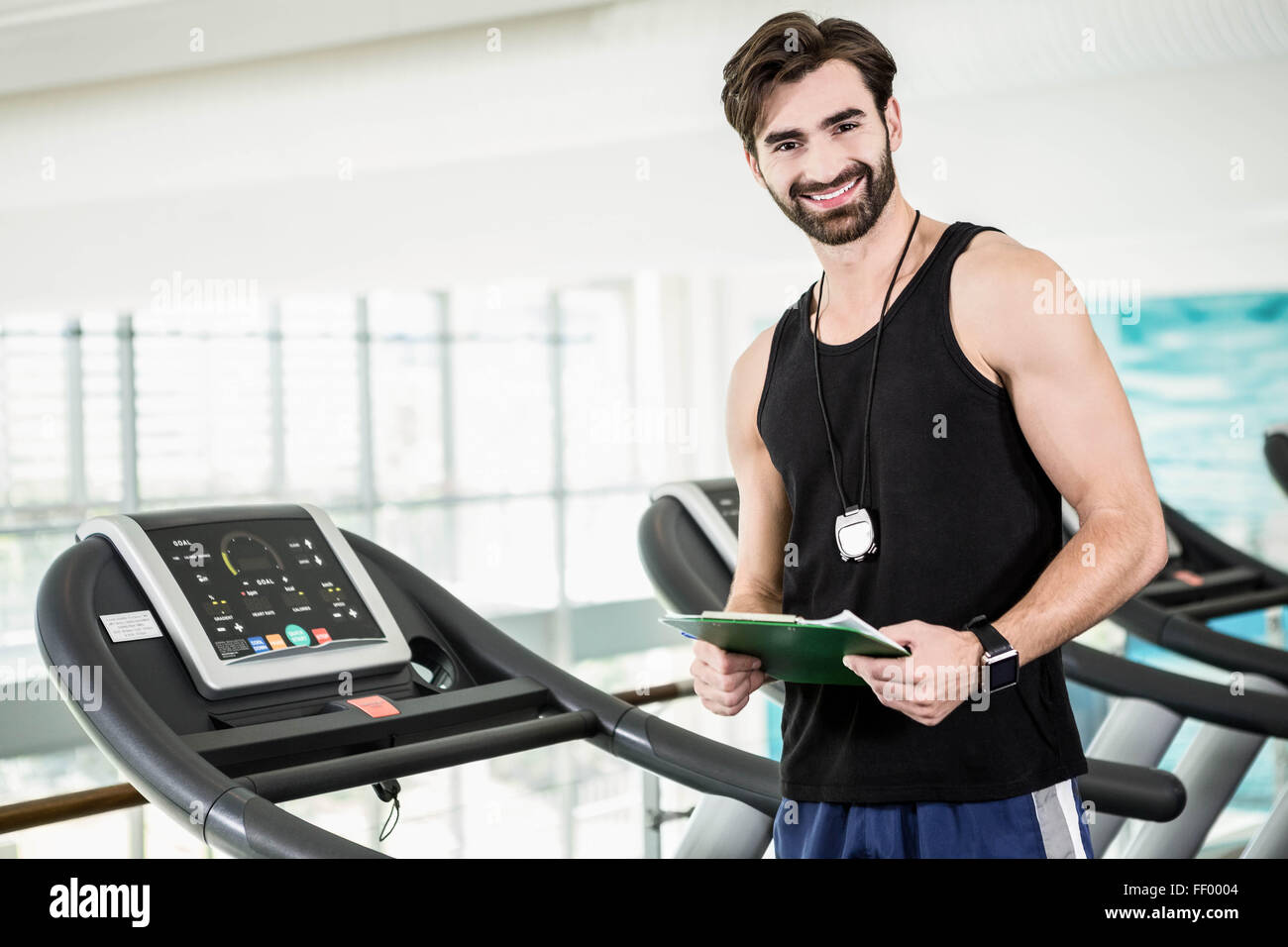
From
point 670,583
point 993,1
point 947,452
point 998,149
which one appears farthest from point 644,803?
point 998,149

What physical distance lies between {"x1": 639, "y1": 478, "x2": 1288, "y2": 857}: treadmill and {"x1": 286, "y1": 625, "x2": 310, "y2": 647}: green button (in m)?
0.74

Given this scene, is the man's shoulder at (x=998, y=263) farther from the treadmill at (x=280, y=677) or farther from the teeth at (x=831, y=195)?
the treadmill at (x=280, y=677)

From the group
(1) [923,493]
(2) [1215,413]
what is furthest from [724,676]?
(2) [1215,413]

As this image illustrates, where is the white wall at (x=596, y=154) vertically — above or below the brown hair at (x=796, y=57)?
above

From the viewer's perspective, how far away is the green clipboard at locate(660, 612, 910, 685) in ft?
3.84

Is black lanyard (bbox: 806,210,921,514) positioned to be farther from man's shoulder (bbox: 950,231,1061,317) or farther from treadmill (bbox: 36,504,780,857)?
treadmill (bbox: 36,504,780,857)

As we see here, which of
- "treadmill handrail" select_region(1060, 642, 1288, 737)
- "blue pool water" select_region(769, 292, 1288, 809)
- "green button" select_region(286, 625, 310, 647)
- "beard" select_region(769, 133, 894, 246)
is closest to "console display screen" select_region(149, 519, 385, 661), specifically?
Result: "green button" select_region(286, 625, 310, 647)

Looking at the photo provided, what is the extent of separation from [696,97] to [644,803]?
253 centimetres

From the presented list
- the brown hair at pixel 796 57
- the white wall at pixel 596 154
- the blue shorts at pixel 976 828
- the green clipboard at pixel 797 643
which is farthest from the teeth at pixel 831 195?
the white wall at pixel 596 154

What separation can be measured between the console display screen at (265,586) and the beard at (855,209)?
1003mm

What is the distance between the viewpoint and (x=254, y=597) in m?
1.96

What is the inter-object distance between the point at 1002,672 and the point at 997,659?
2 centimetres

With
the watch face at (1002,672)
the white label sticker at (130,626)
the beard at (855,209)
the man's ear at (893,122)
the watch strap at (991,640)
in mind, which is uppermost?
the man's ear at (893,122)

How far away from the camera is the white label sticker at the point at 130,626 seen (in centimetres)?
180
